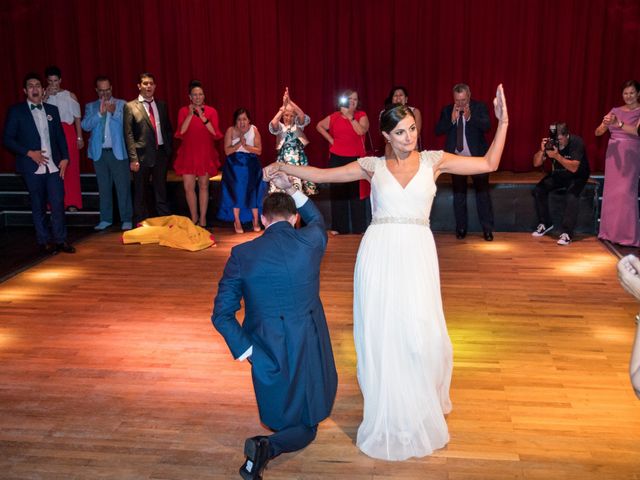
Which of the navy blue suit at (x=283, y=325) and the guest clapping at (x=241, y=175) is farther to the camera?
the guest clapping at (x=241, y=175)

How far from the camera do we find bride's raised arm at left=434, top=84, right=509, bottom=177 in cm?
352

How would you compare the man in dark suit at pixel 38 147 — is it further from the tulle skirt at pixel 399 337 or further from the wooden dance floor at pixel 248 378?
the tulle skirt at pixel 399 337

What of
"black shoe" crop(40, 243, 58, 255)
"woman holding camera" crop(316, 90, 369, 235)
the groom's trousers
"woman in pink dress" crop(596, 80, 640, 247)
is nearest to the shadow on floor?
"black shoe" crop(40, 243, 58, 255)

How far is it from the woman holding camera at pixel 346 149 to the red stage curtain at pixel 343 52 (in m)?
1.82

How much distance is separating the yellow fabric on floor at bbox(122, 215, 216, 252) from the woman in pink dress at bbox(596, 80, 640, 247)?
3909mm

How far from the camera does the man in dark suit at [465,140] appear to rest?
758 cm

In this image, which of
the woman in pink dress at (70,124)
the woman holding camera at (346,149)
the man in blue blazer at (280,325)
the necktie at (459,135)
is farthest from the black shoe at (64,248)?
the man in blue blazer at (280,325)

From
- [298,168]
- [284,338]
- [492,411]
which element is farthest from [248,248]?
[492,411]

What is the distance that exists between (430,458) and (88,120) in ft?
20.4

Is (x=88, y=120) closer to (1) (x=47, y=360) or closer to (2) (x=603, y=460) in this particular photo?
(1) (x=47, y=360)

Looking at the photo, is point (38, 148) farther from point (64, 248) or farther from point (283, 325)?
point (283, 325)

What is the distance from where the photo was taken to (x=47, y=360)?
4.95 m

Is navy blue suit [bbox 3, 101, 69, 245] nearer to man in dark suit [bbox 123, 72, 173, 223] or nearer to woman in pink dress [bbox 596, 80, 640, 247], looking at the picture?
man in dark suit [bbox 123, 72, 173, 223]

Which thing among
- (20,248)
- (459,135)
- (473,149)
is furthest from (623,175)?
(20,248)
